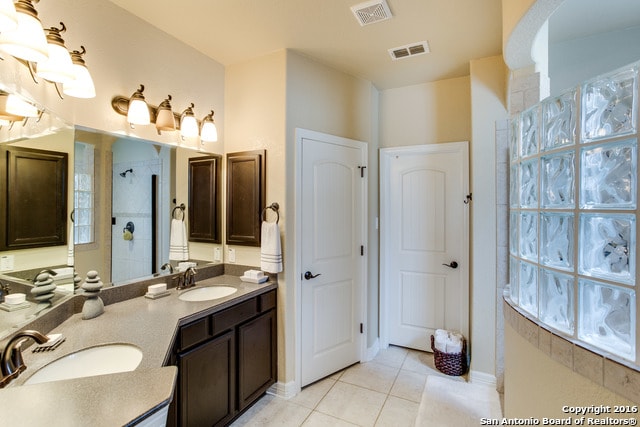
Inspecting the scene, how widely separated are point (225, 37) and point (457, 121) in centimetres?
220

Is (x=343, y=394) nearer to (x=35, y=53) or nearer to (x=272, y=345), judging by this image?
(x=272, y=345)

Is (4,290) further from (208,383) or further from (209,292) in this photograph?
(209,292)

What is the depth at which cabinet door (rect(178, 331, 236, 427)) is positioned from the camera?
169 cm

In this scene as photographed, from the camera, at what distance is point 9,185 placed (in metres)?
1.30

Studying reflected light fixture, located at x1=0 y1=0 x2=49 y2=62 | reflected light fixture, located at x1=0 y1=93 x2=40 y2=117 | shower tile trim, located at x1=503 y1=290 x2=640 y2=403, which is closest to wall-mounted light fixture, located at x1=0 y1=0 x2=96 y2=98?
reflected light fixture, located at x1=0 y1=0 x2=49 y2=62

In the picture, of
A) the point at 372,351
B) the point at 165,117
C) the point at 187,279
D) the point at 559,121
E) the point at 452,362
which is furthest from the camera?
the point at 372,351

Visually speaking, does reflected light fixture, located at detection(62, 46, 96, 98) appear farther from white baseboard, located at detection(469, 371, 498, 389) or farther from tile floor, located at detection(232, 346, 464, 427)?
white baseboard, located at detection(469, 371, 498, 389)

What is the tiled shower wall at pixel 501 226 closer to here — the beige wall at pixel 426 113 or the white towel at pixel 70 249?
the beige wall at pixel 426 113

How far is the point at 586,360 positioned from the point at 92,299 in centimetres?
223

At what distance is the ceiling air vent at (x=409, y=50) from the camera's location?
95.3 inches

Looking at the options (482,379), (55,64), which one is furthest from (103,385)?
(482,379)

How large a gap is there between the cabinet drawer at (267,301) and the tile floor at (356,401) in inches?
28.3

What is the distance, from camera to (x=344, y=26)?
7.07ft

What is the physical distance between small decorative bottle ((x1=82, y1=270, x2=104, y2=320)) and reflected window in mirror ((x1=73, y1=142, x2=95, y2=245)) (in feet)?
0.81
